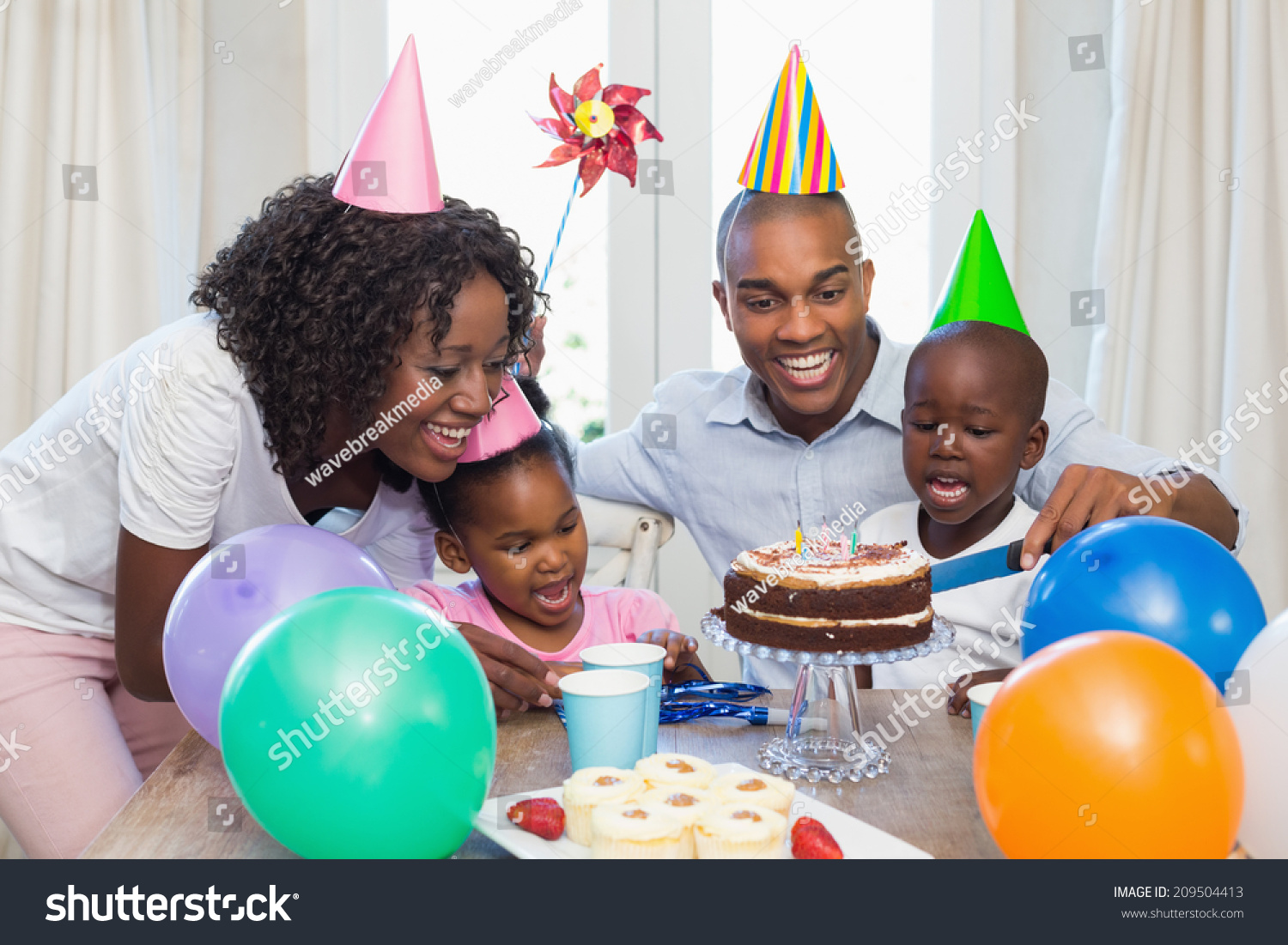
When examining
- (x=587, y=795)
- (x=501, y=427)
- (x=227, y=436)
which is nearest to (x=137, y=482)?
(x=227, y=436)

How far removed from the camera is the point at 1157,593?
3.59 feet

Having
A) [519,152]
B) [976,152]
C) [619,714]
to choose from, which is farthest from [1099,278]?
[619,714]

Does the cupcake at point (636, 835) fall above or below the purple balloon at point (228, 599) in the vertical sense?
below

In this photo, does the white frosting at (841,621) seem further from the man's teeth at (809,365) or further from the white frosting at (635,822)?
the man's teeth at (809,365)

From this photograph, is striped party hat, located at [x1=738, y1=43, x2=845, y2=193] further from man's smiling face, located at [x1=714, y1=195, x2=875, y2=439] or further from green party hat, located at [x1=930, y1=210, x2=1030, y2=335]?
green party hat, located at [x1=930, y1=210, x2=1030, y2=335]

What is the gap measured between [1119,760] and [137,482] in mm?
1150

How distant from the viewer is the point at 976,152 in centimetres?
275

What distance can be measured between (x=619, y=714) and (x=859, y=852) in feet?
0.88

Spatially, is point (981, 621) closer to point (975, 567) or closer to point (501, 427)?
point (975, 567)

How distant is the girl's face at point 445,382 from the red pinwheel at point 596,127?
669mm

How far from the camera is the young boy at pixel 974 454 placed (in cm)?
154

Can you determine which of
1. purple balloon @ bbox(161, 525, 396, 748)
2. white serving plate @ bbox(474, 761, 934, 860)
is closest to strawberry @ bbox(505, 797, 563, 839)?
white serving plate @ bbox(474, 761, 934, 860)

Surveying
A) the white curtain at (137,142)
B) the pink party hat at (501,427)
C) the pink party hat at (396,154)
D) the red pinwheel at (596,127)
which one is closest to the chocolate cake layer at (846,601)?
the pink party hat at (501,427)
